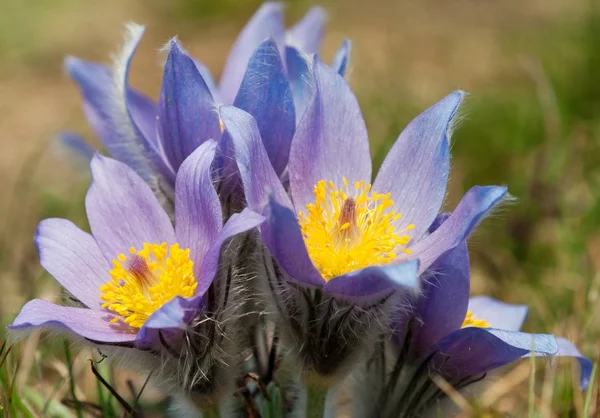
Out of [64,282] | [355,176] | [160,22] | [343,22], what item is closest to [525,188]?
[355,176]

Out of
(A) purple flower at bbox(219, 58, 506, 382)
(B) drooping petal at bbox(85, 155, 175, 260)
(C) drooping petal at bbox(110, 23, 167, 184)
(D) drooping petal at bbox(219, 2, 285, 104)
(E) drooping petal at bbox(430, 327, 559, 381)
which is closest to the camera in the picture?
(A) purple flower at bbox(219, 58, 506, 382)

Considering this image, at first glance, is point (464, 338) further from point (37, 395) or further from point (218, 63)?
point (218, 63)

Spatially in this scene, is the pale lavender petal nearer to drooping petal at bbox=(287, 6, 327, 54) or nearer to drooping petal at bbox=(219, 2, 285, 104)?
drooping petal at bbox=(219, 2, 285, 104)

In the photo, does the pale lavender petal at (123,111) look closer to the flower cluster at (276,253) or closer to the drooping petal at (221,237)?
the flower cluster at (276,253)

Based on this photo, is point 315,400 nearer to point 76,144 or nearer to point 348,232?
point 348,232

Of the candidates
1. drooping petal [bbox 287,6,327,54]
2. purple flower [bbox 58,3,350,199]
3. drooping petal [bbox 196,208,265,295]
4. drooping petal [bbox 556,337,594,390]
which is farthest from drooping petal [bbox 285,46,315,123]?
drooping petal [bbox 556,337,594,390]

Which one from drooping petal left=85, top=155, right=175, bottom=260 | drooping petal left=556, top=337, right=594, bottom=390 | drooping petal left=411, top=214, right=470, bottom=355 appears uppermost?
drooping petal left=85, top=155, right=175, bottom=260
